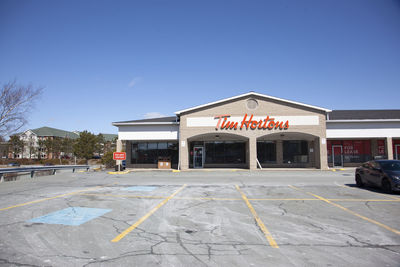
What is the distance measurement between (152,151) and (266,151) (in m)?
12.8

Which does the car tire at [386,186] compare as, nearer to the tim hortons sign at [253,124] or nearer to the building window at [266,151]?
the tim hortons sign at [253,124]

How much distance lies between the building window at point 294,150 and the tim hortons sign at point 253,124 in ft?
13.5

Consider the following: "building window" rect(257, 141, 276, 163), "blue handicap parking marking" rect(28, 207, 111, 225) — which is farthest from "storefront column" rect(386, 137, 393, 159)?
"blue handicap parking marking" rect(28, 207, 111, 225)

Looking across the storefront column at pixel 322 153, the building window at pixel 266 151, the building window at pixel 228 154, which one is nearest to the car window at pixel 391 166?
the storefront column at pixel 322 153

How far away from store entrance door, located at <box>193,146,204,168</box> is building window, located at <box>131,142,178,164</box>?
222 cm

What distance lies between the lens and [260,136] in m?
23.8

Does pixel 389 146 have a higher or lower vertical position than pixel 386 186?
higher

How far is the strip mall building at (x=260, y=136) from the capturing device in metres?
23.8

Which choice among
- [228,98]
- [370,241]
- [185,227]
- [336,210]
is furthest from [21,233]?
[228,98]

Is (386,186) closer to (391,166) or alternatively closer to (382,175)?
(382,175)

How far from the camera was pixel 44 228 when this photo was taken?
5.66 metres

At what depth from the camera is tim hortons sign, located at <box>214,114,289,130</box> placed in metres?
23.6

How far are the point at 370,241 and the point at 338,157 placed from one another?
81.4ft

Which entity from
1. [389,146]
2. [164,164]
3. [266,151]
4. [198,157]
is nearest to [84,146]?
[164,164]
